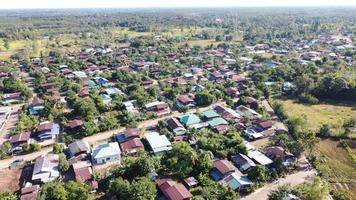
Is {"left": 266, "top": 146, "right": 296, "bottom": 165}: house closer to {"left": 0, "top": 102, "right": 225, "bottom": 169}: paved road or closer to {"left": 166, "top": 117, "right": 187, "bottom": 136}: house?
{"left": 166, "top": 117, "right": 187, "bottom": 136}: house

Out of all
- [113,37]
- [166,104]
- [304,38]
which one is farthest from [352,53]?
[113,37]

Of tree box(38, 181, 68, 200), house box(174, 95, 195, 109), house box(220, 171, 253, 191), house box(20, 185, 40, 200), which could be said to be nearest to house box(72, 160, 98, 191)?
tree box(38, 181, 68, 200)

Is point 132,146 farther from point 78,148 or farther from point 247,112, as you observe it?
point 247,112

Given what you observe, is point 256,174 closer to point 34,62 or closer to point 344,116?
point 344,116

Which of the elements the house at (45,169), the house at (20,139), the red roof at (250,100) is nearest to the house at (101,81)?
the house at (20,139)

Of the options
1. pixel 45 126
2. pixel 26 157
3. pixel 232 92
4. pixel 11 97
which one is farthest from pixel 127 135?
pixel 11 97

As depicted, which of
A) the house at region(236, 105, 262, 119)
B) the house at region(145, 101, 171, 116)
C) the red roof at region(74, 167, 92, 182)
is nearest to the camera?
the red roof at region(74, 167, 92, 182)

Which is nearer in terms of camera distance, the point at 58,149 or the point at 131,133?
the point at 58,149
